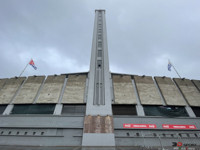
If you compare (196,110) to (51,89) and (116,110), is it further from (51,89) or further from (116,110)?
(51,89)

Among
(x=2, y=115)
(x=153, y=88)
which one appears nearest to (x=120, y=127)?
(x=153, y=88)

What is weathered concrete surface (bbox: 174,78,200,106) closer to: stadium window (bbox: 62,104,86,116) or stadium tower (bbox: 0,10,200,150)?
stadium tower (bbox: 0,10,200,150)

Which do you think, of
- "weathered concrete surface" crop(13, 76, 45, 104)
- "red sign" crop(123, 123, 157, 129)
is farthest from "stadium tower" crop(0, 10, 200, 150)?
"red sign" crop(123, 123, 157, 129)

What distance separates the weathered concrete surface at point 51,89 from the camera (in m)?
22.8

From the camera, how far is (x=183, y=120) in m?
21.1

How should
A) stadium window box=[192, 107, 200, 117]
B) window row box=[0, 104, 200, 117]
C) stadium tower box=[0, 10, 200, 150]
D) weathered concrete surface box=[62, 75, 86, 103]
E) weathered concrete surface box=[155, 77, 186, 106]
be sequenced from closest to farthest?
1. stadium tower box=[0, 10, 200, 150]
2. window row box=[0, 104, 200, 117]
3. stadium window box=[192, 107, 200, 117]
4. weathered concrete surface box=[62, 75, 86, 103]
5. weathered concrete surface box=[155, 77, 186, 106]

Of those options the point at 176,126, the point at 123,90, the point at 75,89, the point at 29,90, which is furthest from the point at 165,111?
the point at 29,90

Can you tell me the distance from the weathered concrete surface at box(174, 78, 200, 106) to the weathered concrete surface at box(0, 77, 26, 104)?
3806 centimetres

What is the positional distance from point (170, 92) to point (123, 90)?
417 inches

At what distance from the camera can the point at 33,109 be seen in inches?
875

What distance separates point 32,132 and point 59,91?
855 cm

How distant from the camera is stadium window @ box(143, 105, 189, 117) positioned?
21.9m

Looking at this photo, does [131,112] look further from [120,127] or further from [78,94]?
[78,94]

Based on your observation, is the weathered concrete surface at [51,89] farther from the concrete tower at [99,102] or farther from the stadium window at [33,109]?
the concrete tower at [99,102]
